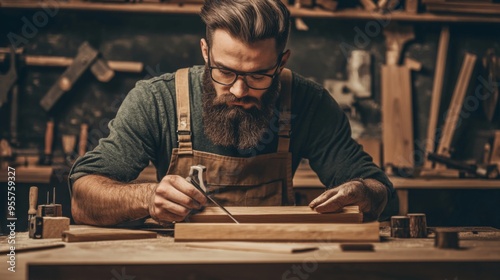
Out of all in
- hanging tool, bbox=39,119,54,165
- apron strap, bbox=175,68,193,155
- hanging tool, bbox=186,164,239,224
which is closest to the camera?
hanging tool, bbox=186,164,239,224

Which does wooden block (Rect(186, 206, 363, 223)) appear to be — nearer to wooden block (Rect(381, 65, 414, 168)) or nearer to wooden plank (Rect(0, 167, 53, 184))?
wooden plank (Rect(0, 167, 53, 184))

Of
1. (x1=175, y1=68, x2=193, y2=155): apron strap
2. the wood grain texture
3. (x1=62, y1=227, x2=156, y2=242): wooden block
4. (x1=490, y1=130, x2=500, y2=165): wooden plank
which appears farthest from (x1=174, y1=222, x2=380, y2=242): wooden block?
(x1=490, y1=130, x2=500, y2=165): wooden plank

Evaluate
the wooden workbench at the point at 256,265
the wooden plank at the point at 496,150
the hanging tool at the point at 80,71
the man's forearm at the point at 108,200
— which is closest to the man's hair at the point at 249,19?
the man's forearm at the point at 108,200

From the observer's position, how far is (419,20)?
247 inches

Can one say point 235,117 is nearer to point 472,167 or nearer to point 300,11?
point 300,11

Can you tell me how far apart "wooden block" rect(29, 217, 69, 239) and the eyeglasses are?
3.41ft

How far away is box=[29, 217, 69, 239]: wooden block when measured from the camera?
2.94 meters

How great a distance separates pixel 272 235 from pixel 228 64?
1066mm

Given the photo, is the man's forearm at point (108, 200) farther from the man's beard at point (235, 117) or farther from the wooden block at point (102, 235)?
the man's beard at point (235, 117)

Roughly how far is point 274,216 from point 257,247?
54 cm

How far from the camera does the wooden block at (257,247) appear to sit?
2.38m

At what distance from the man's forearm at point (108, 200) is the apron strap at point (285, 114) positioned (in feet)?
3.14

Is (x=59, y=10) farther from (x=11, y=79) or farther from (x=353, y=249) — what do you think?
(x=353, y=249)

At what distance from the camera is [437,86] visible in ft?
20.8
